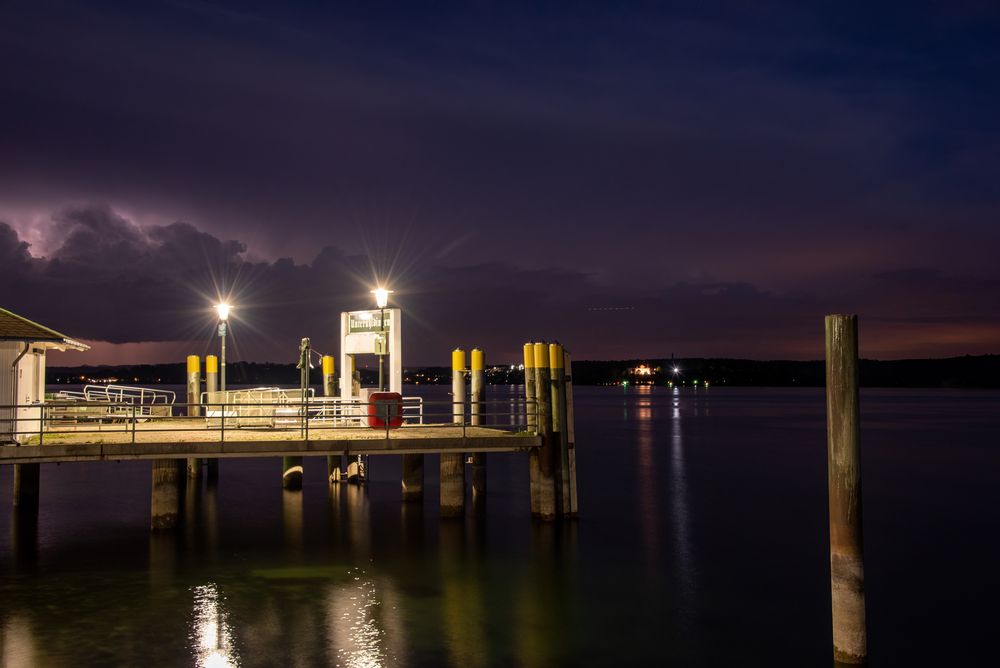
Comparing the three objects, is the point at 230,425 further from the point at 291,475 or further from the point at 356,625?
the point at 291,475

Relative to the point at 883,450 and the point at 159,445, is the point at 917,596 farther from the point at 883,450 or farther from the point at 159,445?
the point at 883,450

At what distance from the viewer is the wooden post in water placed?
32.8 m

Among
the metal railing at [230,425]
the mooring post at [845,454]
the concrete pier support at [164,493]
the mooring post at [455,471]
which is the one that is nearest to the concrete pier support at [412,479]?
the metal railing at [230,425]

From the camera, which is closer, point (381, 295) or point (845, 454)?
point (845, 454)

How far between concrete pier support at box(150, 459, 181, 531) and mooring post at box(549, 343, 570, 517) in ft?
30.1

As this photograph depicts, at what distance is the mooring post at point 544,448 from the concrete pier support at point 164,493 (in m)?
8.69

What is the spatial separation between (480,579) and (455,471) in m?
4.58

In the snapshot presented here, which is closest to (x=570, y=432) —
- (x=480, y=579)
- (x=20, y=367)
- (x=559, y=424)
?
(x=559, y=424)

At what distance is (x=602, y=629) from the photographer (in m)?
15.9

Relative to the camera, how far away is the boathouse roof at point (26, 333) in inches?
822

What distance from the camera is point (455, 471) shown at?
23.4 m

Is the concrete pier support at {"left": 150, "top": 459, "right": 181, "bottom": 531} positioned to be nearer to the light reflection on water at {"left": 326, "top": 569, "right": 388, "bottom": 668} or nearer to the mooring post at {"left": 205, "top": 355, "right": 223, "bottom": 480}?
the light reflection on water at {"left": 326, "top": 569, "right": 388, "bottom": 668}

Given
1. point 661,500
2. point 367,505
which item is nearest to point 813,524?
point 661,500

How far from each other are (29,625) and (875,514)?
26868 mm
